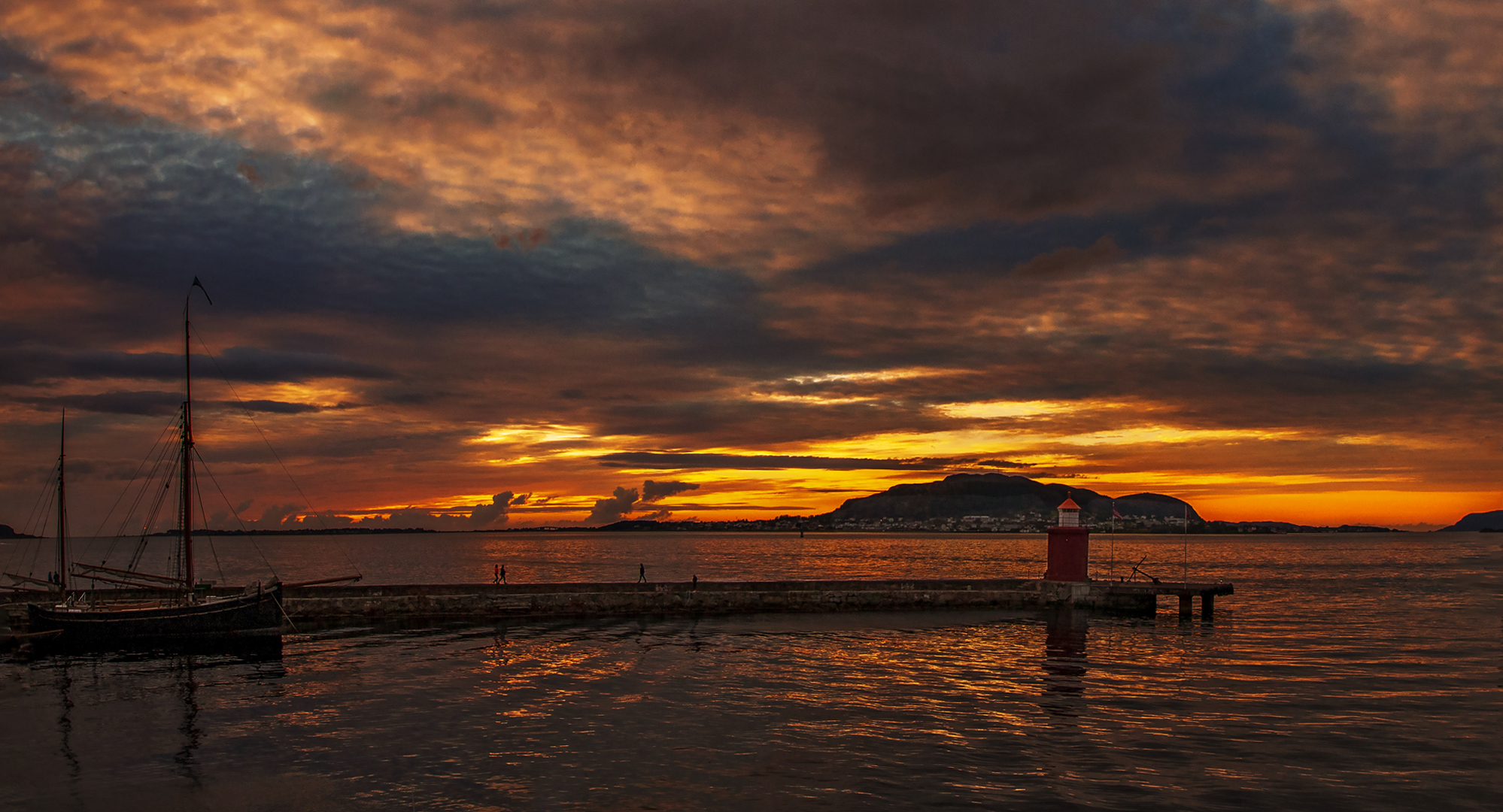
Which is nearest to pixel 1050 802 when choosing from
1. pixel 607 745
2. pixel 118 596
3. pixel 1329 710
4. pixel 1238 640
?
pixel 607 745

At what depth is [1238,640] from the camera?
42.0 meters

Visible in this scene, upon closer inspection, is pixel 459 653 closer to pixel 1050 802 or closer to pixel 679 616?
pixel 679 616

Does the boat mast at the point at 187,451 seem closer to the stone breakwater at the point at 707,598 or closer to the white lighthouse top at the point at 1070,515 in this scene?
the stone breakwater at the point at 707,598

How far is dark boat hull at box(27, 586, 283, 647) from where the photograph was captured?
3878 centimetres

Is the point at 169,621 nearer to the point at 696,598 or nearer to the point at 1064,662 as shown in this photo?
the point at 696,598

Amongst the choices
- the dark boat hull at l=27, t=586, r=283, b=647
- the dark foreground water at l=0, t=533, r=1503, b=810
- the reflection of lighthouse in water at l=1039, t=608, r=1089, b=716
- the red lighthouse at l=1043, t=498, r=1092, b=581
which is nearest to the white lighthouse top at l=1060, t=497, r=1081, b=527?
the red lighthouse at l=1043, t=498, r=1092, b=581

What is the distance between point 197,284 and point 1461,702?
51.6 m

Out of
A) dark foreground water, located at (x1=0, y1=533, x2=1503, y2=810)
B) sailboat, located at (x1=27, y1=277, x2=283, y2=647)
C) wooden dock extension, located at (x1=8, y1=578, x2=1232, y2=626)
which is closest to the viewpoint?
dark foreground water, located at (x1=0, y1=533, x2=1503, y2=810)

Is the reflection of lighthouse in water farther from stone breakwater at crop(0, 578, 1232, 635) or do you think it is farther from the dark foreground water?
stone breakwater at crop(0, 578, 1232, 635)

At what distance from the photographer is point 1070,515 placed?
2101 inches

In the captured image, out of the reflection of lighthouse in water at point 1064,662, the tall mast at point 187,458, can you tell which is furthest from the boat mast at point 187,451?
the reflection of lighthouse in water at point 1064,662

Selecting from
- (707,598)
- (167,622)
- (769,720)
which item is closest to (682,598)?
(707,598)

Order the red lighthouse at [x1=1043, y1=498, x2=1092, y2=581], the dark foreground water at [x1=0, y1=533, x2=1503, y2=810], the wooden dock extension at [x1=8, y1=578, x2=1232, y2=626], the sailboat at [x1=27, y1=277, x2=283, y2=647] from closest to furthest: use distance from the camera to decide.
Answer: the dark foreground water at [x1=0, y1=533, x2=1503, y2=810] < the sailboat at [x1=27, y1=277, x2=283, y2=647] < the wooden dock extension at [x1=8, y1=578, x2=1232, y2=626] < the red lighthouse at [x1=1043, y1=498, x2=1092, y2=581]

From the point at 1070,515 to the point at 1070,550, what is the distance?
211cm
